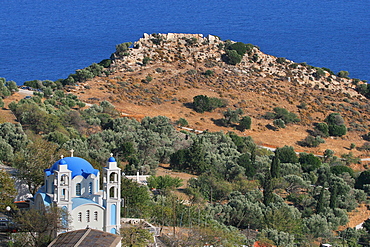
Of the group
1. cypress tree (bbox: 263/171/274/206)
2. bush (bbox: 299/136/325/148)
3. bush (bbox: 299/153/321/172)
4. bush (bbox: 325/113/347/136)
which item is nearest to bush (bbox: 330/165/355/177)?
bush (bbox: 299/153/321/172)

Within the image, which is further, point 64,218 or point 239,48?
point 239,48

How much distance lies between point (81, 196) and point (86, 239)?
4.19 meters

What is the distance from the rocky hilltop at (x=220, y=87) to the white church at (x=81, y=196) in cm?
5592

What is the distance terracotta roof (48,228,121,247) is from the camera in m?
37.5

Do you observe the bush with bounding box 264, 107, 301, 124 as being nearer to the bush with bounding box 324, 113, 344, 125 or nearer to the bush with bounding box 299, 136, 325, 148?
the bush with bounding box 324, 113, 344, 125

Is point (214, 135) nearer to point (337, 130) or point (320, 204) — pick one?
point (337, 130)

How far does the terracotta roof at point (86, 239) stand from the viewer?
37531mm

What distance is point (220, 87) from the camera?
11406cm

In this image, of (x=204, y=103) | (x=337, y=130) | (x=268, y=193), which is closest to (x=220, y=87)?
(x=204, y=103)

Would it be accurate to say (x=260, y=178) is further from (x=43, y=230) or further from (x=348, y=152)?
(x=43, y=230)

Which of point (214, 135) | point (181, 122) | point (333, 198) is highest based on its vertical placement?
point (333, 198)

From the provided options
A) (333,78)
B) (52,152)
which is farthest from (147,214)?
(333,78)

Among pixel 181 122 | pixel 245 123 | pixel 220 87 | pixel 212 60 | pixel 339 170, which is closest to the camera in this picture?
pixel 339 170

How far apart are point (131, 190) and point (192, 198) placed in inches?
348
